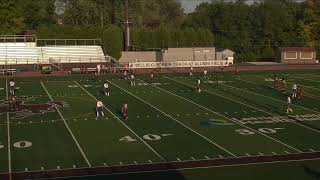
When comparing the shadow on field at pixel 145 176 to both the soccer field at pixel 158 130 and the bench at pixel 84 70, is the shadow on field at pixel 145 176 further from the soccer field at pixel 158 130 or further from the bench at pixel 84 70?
the bench at pixel 84 70

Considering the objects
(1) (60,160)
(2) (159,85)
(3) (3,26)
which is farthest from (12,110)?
(3) (3,26)

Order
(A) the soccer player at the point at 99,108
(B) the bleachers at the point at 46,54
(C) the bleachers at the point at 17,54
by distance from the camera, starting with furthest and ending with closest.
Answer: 1. (B) the bleachers at the point at 46,54
2. (C) the bleachers at the point at 17,54
3. (A) the soccer player at the point at 99,108

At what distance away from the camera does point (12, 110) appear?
29562 mm

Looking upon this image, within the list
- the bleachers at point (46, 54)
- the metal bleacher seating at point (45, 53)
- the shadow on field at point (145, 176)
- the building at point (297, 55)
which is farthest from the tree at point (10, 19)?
the shadow on field at point (145, 176)

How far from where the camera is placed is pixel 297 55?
63469mm

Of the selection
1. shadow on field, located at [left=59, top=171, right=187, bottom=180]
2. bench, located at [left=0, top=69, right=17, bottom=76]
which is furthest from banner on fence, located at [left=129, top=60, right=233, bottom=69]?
shadow on field, located at [left=59, top=171, right=187, bottom=180]

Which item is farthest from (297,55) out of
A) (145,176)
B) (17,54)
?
(145,176)

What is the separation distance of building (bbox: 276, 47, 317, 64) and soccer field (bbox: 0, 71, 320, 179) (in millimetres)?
23900

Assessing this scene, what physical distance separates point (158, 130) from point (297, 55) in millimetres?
41989

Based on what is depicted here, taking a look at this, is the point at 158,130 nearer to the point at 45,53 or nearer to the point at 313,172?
the point at 313,172

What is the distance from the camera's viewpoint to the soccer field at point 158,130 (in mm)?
19438

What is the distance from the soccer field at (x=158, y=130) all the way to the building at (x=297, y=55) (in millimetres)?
23900

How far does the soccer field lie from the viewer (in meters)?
19.4

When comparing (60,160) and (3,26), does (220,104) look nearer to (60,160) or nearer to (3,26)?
(60,160)
